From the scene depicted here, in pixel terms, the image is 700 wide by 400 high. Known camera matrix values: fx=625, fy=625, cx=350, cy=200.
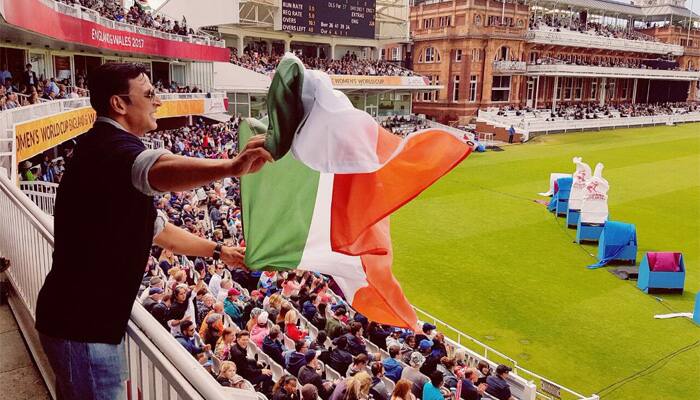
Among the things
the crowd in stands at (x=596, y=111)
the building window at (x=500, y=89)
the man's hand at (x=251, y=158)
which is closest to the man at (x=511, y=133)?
the crowd in stands at (x=596, y=111)

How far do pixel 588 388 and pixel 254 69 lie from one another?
38039 millimetres

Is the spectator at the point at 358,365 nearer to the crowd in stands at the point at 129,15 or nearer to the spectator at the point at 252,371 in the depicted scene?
the spectator at the point at 252,371

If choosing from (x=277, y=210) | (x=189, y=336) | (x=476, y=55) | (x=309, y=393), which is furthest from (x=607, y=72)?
(x=277, y=210)

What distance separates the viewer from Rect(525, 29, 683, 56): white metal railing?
6172cm

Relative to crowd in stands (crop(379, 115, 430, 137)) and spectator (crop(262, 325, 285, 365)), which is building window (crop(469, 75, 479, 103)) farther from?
spectator (crop(262, 325, 285, 365))

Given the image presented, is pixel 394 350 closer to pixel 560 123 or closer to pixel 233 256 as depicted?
pixel 233 256

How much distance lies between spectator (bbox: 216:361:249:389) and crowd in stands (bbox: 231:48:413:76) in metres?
39.9

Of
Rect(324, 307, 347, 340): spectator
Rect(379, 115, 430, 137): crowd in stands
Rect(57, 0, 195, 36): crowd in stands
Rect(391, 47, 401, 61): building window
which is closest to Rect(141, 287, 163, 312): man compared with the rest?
Rect(324, 307, 347, 340): spectator

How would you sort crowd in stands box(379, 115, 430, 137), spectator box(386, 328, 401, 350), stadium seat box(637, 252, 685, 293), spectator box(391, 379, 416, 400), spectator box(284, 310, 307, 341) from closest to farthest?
spectator box(391, 379, 416, 400) < spectator box(284, 310, 307, 341) < spectator box(386, 328, 401, 350) < stadium seat box(637, 252, 685, 293) < crowd in stands box(379, 115, 430, 137)

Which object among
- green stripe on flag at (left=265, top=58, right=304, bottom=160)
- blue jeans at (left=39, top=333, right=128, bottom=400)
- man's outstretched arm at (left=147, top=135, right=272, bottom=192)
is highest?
green stripe on flag at (left=265, top=58, right=304, bottom=160)

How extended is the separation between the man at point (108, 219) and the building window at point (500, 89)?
59.1 meters

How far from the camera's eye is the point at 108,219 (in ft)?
8.15

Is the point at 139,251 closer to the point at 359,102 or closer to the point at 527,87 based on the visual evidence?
the point at 359,102

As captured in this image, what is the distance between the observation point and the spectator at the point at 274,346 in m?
8.70
